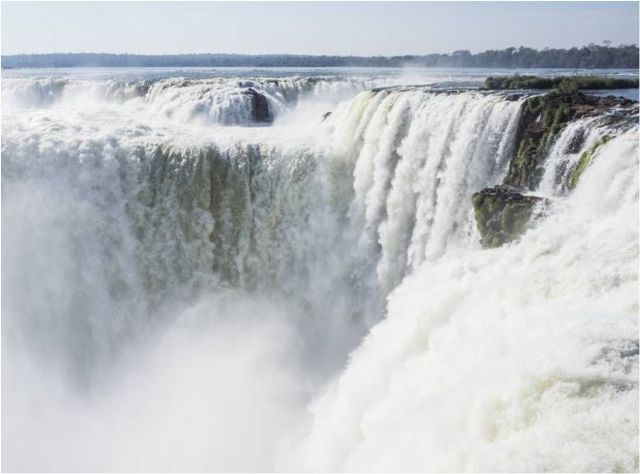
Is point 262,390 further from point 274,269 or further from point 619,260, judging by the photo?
point 619,260

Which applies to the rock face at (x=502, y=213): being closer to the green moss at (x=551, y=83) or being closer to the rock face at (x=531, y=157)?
the rock face at (x=531, y=157)

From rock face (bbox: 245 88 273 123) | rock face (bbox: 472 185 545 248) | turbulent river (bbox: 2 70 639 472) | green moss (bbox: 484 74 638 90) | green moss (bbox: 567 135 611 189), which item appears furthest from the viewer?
rock face (bbox: 245 88 273 123)

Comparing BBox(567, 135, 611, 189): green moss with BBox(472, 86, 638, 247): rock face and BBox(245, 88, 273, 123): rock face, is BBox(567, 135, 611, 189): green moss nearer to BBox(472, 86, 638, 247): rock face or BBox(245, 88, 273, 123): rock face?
BBox(472, 86, 638, 247): rock face

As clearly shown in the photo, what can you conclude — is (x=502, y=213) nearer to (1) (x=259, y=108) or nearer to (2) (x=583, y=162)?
(2) (x=583, y=162)

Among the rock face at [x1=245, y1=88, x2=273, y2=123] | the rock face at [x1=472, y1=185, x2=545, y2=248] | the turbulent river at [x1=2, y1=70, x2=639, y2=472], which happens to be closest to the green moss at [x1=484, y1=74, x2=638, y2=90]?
the turbulent river at [x1=2, y1=70, x2=639, y2=472]

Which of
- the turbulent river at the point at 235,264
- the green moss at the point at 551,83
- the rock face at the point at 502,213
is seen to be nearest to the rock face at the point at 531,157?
the rock face at the point at 502,213

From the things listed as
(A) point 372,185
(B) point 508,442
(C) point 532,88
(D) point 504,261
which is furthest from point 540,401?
(C) point 532,88
